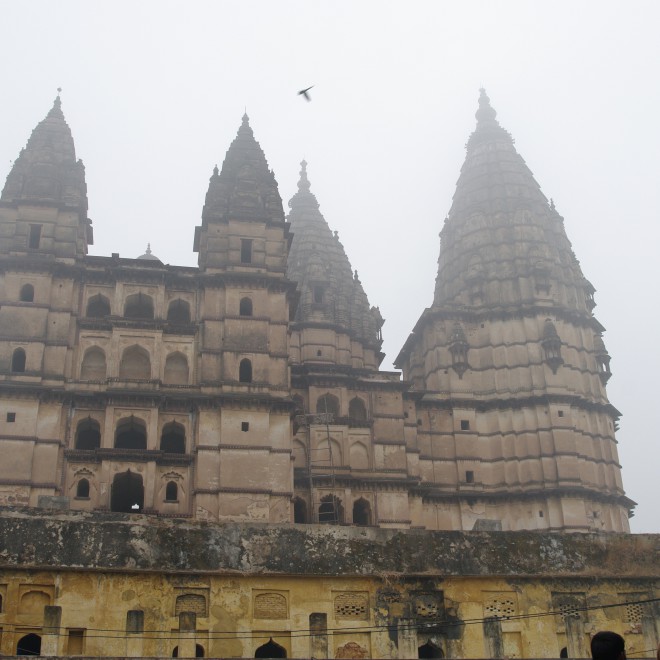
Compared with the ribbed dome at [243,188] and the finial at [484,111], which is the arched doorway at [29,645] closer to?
the ribbed dome at [243,188]

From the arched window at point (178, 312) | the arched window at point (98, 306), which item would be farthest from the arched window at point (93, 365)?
the arched window at point (178, 312)

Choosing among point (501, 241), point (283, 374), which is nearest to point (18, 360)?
point (283, 374)

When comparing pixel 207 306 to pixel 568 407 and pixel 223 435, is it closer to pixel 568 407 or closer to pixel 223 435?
pixel 223 435

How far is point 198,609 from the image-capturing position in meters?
19.0

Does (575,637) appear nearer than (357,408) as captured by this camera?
Yes

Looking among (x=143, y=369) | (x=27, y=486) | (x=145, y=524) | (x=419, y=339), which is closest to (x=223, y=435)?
(x=143, y=369)

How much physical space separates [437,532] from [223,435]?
12287 mm

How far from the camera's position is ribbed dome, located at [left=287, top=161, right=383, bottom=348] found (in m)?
41.6

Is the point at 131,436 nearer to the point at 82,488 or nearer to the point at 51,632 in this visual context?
the point at 82,488

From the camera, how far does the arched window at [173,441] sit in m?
32.1

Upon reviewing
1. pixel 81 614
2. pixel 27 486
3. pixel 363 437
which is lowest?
pixel 81 614

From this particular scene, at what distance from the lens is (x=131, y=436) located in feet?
107

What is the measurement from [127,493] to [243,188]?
41.3ft

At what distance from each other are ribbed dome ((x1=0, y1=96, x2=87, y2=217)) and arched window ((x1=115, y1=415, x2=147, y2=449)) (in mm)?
8426
